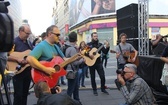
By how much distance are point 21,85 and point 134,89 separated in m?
1.98

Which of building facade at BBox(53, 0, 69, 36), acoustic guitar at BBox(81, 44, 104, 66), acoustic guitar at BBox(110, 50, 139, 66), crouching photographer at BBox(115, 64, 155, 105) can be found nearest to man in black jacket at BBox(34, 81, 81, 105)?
crouching photographer at BBox(115, 64, 155, 105)

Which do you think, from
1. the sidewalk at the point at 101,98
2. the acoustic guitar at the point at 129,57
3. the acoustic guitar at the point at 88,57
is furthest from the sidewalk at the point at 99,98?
the acoustic guitar at the point at 88,57

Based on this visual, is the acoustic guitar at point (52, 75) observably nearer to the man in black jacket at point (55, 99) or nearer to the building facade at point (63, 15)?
the man in black jacket at point (55, 99)

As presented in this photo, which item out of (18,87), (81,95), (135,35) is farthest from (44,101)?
(135,35)

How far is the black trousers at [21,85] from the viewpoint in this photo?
483cm

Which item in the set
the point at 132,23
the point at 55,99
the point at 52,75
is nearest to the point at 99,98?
the point at 52,75

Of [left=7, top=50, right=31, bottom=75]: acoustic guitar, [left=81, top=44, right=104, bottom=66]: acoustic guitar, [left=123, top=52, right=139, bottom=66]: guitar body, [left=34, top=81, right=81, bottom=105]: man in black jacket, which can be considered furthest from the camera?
[left=123, top=52, right=139, bottom=66]: guitar body

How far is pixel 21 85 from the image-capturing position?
15.9 feet

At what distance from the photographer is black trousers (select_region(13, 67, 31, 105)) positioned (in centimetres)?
483

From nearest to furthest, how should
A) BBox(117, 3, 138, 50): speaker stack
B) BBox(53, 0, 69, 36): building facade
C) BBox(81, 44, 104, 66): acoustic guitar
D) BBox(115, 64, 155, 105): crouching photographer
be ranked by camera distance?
BBox(115, 64, 155, 105): crouching photographer → BBox(81, 44, 104, 66): acoustic guitar → BBox(117, 3, 138, 50): speaker stack → BBox(53, 0, 69, 36): building facade

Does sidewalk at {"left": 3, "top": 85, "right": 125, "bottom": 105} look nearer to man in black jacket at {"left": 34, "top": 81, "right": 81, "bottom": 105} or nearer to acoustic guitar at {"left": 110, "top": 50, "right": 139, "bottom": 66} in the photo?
acoustic guitar at {"left": 110, "top": 50, "right": 139, "bottom": 66}

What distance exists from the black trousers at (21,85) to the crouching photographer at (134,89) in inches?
65.4

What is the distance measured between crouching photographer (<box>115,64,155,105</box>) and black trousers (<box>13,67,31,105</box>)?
5.45 ft

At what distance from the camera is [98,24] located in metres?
43.0
